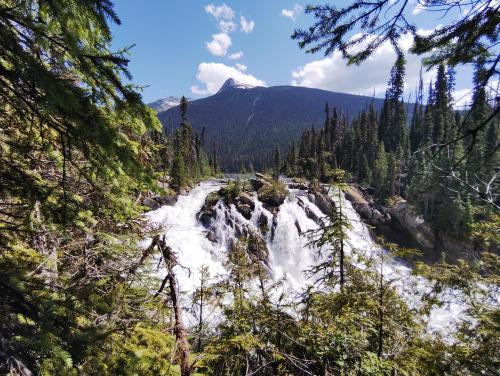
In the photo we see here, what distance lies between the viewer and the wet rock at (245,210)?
26578 millimetres

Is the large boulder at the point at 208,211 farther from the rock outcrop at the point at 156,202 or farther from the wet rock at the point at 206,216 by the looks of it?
the rock outcrop at the point at 156,202

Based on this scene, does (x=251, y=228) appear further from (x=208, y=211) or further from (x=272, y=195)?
(x=272, y=195)

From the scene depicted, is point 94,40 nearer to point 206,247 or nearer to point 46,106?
point 46,106

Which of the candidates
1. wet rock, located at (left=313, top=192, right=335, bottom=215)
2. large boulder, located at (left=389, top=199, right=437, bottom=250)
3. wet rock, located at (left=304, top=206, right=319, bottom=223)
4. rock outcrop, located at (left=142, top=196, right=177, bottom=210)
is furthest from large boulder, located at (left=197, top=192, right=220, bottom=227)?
large boulder, located at (left=389, top=199, right=437, bottom=250)

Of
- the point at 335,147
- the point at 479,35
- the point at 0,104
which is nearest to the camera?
the point at 479,35

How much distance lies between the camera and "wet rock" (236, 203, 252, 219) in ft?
87.2

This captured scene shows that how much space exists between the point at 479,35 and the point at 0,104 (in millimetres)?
5341

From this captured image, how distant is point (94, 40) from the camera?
3129 millimetres

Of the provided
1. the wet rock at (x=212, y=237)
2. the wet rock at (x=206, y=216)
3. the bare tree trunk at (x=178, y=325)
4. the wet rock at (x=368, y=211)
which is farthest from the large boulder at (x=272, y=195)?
the bare tree trunk at (x=178, y=325)

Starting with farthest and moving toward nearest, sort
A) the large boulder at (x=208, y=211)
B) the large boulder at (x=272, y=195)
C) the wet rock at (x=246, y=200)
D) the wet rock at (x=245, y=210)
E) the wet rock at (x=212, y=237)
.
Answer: the large boulder at (x=272, y=195) → the wet rock at (x=246, y=200) → the wet rock at (x=245, y=210) → the large boulder at (x=208, y=211) → the wet rock at (x=212, y=237)

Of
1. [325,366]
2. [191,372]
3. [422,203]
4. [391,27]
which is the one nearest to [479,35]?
[391,27]

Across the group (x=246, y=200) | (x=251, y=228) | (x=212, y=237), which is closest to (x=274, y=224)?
(x=246, y=200)

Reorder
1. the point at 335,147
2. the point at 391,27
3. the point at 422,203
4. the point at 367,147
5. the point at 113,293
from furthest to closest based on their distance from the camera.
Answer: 1. the point at 335,147
2. the point at 367,147
3. the point at 422,203
4. the point at 113,293
5. the point at 391,27

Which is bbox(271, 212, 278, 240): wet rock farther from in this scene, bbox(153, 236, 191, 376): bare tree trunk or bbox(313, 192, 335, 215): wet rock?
bbox(153, 236, 191, 376): bare tree trunk
